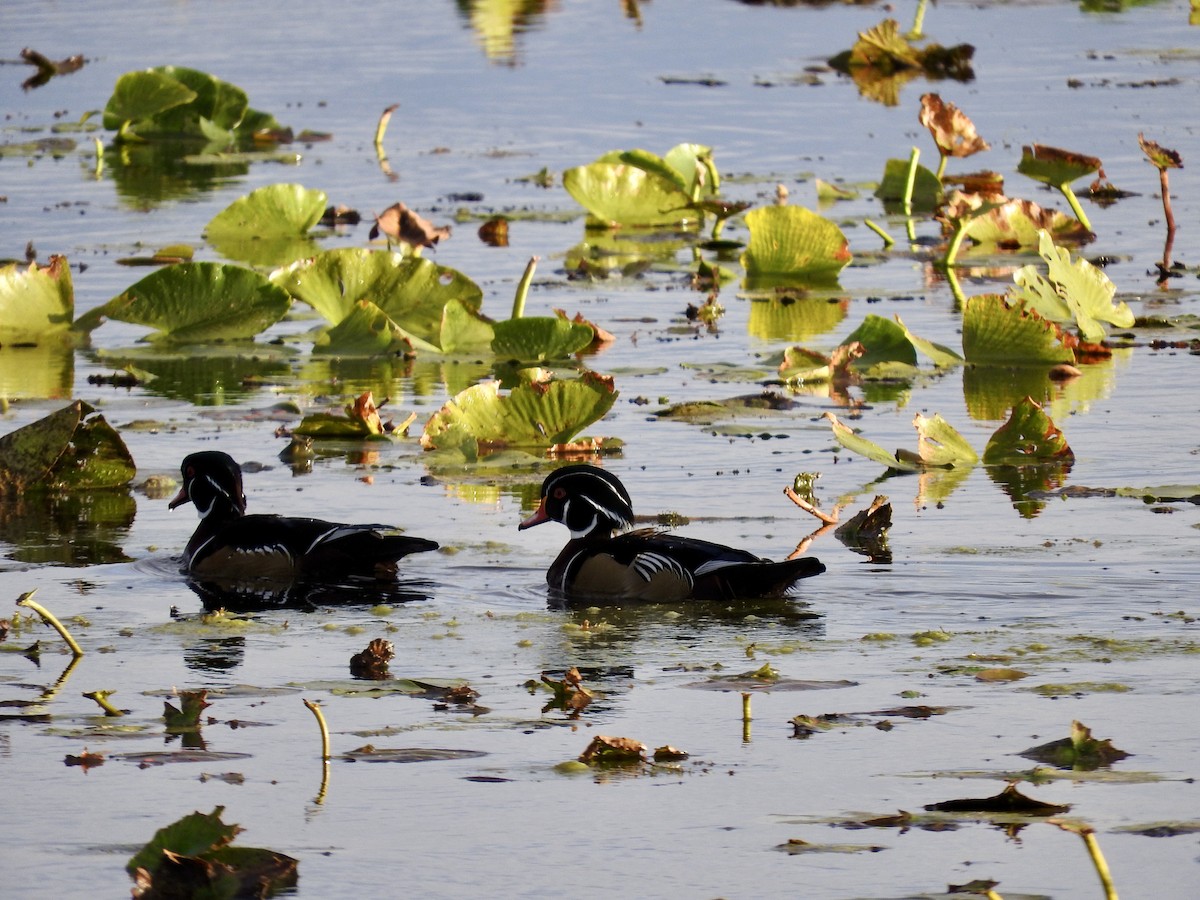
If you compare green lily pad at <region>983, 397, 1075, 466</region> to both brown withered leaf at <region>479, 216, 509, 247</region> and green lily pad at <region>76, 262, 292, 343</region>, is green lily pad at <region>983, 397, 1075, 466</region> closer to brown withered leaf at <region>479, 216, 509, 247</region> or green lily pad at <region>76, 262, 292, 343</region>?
green lily pad at <region>76, 262, 292, 343</region>

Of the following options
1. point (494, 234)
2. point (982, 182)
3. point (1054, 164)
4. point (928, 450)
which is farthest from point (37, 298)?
point (982, 182)

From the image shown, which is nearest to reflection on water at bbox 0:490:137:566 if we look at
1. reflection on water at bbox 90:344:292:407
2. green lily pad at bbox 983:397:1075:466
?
reflection on water at bbox 90:344:292:407

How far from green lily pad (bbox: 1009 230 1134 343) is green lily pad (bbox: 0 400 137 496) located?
180 inches

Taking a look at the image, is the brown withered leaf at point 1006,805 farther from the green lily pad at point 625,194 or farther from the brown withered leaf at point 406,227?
the green lily pad at point 625,194

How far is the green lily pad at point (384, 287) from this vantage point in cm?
1221

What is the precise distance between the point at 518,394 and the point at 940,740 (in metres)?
4.28

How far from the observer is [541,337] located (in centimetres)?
1167

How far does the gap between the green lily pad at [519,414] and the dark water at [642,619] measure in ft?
0.72

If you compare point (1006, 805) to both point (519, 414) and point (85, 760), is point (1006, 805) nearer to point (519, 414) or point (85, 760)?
point (85, 760)

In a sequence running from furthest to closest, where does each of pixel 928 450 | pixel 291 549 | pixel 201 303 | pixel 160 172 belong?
pixel 160 172, pixel 201 303, pixel 928 450, pixel 291 549

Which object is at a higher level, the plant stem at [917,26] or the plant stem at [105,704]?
the plant stem at [917,26]

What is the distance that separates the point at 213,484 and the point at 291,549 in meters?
0.62

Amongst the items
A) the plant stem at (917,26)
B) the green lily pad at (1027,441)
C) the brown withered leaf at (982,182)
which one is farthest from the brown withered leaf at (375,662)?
the plant stem at (917,26)

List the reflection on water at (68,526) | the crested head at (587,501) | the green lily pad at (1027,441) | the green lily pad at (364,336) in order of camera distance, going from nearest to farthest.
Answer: the crested head at (587,501) < the reflection on water at (68,526) < the green lily pad at (1027,441) < the green lily pad at (364,336)
